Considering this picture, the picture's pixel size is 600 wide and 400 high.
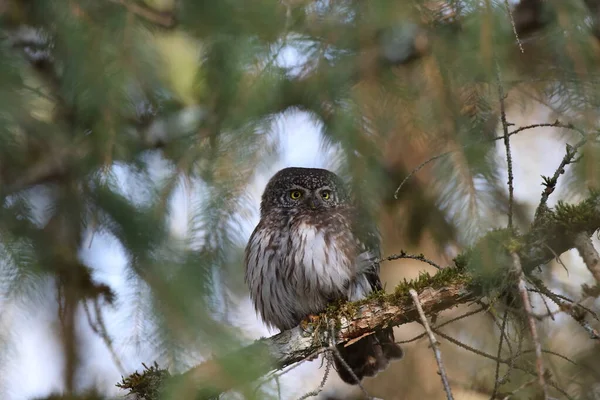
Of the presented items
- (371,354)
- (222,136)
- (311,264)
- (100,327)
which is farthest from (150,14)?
(371,354)

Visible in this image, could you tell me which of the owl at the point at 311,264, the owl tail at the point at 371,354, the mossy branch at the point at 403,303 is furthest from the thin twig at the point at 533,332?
the owl tail at the point at 371,354

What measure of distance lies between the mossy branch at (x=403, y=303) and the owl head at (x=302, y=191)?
2.20ft

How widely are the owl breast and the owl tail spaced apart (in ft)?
0.94

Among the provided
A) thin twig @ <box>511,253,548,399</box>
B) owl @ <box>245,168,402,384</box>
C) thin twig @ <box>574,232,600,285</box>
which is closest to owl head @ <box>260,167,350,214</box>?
owl @ <box>245,168,402,384</box>

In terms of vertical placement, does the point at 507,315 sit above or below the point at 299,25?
below

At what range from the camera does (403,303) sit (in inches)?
102

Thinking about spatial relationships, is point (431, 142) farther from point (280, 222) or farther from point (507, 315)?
point (280, 222)

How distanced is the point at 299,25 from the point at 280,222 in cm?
144

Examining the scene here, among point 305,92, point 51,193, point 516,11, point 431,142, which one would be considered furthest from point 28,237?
point 516,11

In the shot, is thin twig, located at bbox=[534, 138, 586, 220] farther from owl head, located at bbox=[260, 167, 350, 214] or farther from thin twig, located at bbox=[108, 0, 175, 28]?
owl head, located at bbox=[260, 167, 350, 214]

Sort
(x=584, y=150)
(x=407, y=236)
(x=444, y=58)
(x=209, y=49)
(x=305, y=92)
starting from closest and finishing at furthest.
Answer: (x=584, y=150) < (x=444, y=58) < (x=305, y=92) < (x=209, y=49) < (x=407, y=236)

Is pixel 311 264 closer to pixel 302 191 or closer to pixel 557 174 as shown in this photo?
pixel 302 191

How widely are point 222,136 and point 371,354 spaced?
1645mm

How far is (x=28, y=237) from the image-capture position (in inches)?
78.7
